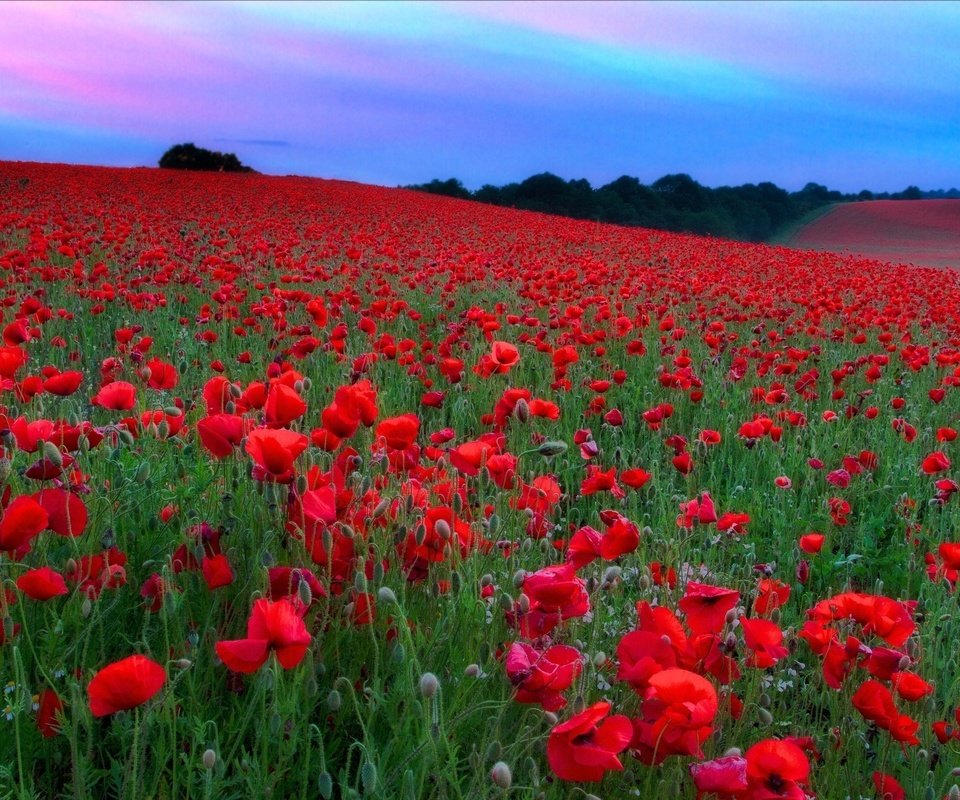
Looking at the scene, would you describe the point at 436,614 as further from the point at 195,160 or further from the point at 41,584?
the point at 195,160

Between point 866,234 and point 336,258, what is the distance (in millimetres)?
30433

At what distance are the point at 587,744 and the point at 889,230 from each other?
39.4 metres

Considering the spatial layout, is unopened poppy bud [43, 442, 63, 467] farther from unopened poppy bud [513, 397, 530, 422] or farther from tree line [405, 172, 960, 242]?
tree line [405, 172, 960, 242]

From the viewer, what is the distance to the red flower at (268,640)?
1340mm

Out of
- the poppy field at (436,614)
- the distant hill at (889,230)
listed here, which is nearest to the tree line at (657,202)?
the distant hill at (889,230)

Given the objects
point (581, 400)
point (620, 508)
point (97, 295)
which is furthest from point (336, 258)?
point (620, 508)

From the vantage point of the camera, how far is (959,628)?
9.34ft

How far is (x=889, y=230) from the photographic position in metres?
36.6

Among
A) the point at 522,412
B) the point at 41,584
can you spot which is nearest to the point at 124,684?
the point at 41,584

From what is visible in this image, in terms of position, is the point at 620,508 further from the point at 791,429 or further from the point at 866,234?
the point at 866,234

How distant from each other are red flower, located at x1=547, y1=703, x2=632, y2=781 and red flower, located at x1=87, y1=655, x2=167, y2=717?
0.57 metres

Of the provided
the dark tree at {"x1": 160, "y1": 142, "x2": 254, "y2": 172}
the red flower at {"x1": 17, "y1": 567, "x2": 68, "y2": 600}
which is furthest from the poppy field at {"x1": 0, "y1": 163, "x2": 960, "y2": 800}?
the dark tree at {"x1": 160, "y1": 142, "x2": 254, "y2": 172}

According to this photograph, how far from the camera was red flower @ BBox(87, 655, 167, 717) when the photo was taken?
4.19ft

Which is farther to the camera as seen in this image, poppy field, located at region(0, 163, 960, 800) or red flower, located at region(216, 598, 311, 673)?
poppy field, located at region(0, 163, 960, 800)
